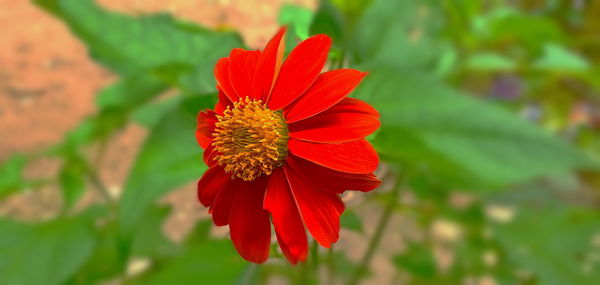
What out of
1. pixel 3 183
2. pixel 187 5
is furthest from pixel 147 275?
pixel 187 5

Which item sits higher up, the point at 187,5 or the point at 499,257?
the point at 187,5

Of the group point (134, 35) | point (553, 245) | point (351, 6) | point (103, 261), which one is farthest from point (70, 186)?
point (553, 245)

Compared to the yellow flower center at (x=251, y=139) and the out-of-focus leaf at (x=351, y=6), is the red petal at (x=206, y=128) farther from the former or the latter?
the out-of-focus leaf at (x=351, y=6)

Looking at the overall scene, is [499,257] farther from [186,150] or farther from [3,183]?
[3,183]

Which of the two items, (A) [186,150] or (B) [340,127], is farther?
(A) [186,150]

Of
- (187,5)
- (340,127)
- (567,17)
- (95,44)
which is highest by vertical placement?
(340,127)
